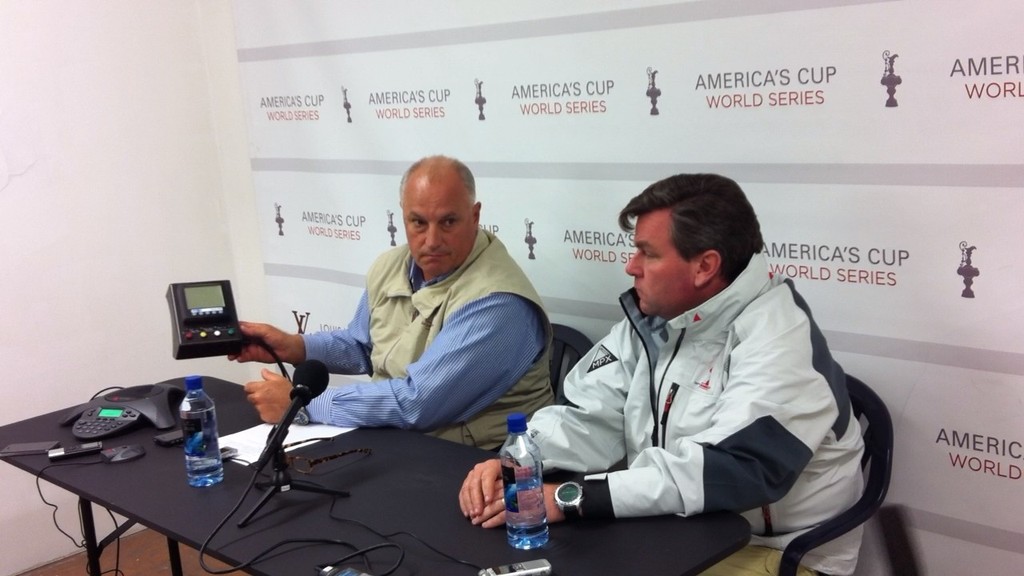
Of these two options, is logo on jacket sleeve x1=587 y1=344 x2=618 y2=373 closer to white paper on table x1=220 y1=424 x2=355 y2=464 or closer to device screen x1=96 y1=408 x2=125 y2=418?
white paper on table x1=220 y1=424 x2=355 y2=464

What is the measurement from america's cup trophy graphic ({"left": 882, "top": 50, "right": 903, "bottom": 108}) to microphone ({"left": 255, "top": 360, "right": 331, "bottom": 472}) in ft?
4.51

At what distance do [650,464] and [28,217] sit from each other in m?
2.72

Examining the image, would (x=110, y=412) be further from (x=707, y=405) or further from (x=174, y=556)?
(x=707, y=405)

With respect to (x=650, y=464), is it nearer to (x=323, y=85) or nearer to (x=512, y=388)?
(x=512, y=388)

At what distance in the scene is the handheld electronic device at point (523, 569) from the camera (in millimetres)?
Result: 1446

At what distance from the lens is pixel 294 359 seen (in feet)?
8.85

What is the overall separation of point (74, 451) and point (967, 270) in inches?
82.8

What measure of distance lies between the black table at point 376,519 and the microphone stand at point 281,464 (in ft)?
0.06

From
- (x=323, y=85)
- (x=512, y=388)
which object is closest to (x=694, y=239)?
(x=512, y=388)

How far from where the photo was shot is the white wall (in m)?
3.37

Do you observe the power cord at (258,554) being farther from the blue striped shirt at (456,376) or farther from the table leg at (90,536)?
the table leg at (90,536)

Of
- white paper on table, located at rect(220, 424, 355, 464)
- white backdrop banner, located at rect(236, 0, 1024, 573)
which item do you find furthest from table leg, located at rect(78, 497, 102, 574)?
white backdrop banner, located at rect(236, 0, 1024, 573)

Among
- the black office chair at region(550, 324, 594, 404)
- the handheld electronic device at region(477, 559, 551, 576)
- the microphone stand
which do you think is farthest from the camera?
the black office chair at region(550, 324, 594, 404)

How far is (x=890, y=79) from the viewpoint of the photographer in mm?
2016
